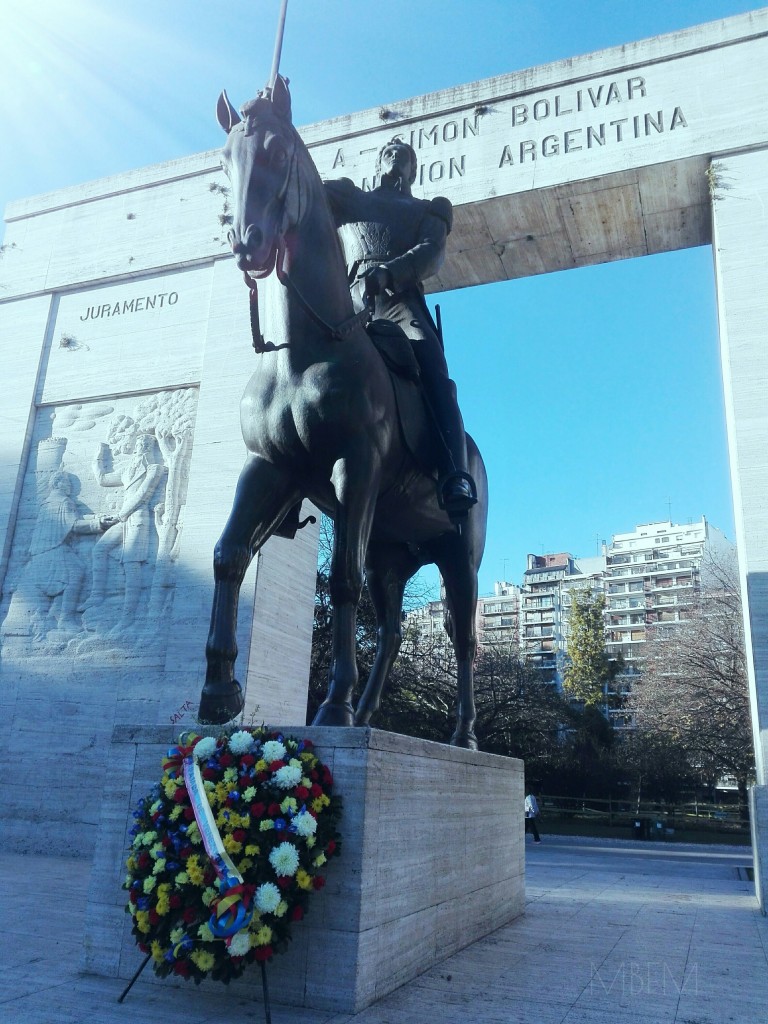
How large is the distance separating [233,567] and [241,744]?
41.5 inches

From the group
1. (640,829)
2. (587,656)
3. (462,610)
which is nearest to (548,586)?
(587,656)

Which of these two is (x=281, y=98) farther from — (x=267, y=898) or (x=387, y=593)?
(x=267, y=898)

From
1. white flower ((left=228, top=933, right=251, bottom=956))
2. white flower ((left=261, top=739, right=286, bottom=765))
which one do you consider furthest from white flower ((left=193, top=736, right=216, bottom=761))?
white flower ((left=228, top=933, right=251, bottom=956))

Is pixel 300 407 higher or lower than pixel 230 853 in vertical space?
higher

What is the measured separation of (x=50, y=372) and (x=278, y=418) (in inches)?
410

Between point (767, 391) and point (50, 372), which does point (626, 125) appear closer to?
point (767, 391)

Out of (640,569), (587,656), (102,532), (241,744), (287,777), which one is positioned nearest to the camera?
(287,777)

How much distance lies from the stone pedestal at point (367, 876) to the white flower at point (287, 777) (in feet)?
0.92

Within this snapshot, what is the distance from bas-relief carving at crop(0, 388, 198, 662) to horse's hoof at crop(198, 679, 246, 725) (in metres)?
7.11

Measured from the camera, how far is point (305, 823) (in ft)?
12.3

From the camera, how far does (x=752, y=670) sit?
30.3ft

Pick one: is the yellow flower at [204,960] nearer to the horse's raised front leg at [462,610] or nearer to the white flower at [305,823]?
the white flower at [305,823]

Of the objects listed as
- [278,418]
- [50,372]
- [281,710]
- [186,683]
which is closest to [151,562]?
[186,683]

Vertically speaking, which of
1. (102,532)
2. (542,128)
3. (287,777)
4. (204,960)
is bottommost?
(204,960)
